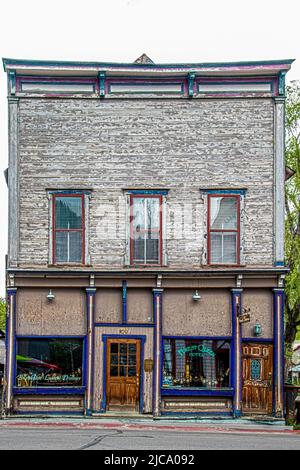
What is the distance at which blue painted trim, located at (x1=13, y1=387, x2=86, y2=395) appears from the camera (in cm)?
2348

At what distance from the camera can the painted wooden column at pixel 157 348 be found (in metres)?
23.5

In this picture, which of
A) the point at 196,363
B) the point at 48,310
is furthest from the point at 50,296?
the point at 196,363

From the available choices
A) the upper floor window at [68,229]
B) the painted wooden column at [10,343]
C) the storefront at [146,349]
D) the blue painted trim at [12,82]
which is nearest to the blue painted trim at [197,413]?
the storefront at [146,349]

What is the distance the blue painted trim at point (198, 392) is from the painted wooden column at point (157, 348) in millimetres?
228

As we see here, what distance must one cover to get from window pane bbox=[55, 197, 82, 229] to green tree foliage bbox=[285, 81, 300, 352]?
1073 centimetres

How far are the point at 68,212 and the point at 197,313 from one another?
4.84 meters

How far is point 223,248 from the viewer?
2397 centimetres

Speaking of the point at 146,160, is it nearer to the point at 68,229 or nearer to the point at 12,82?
the point at 68,229

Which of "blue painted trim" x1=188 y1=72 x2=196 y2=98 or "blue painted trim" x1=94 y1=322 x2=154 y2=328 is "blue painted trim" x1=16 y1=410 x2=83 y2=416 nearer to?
"blue painted trim" x1=94 y1=322 x2=154 y2=328

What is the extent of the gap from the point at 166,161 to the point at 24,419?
8567 mm

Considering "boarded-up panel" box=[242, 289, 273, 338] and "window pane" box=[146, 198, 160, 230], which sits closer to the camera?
"boarded-up panel" box=[242, 289, 273, 338]

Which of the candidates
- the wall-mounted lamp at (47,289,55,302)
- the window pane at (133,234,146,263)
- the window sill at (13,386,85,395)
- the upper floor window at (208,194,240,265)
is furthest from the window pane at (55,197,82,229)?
the window sill at (13,386,85,395)

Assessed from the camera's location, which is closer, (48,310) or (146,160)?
(48,310)
